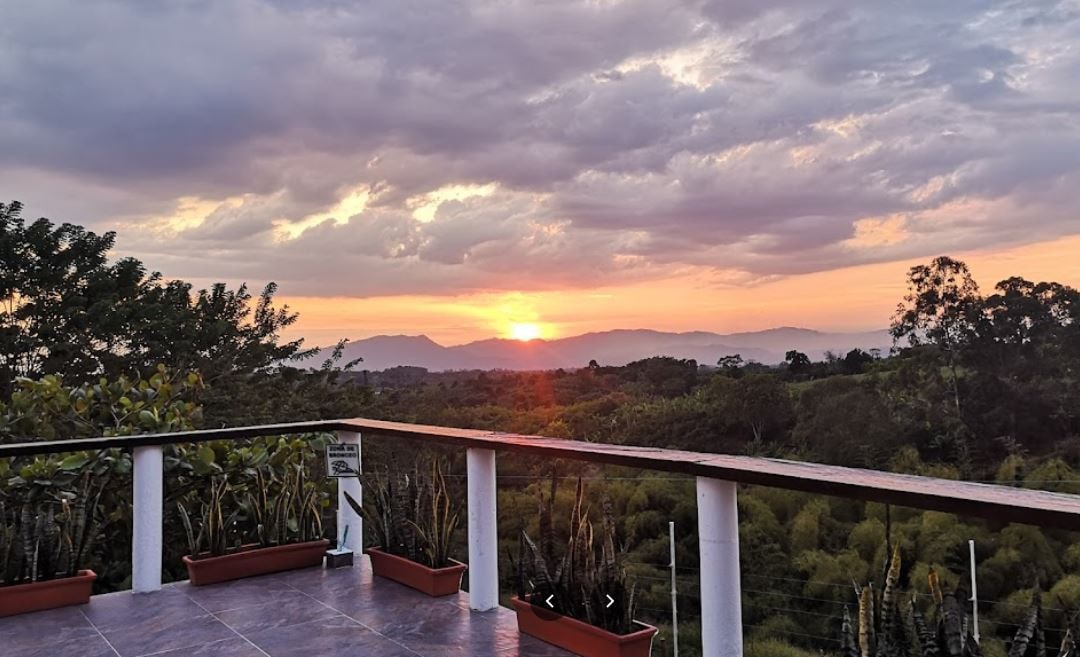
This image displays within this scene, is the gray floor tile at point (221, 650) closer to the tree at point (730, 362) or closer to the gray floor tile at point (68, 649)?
the gray floor tile at point (68, 649)

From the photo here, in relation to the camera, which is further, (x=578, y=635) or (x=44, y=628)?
(x=44, y=628)

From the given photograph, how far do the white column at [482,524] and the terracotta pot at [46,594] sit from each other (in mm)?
2069

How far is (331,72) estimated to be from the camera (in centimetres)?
721

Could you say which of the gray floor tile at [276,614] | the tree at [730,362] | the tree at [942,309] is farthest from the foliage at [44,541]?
the tree at [942,309]

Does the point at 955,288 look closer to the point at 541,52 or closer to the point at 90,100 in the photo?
the point at 541,52

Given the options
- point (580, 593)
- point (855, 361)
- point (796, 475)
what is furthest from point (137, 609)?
point (855, 361)

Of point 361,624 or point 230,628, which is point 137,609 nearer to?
point 230,628

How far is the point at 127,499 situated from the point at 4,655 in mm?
2244

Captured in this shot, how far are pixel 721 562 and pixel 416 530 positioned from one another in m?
2.06

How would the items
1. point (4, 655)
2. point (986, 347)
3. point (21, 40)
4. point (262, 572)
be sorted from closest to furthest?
point (4, 655) → point (262, 572) → point (21, 40) → point (986, 347)

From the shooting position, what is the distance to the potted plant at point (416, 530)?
430 centimetres

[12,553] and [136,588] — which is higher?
[12,553]

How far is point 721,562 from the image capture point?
287 centimetres

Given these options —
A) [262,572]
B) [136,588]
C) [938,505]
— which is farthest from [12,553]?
[938,505]
